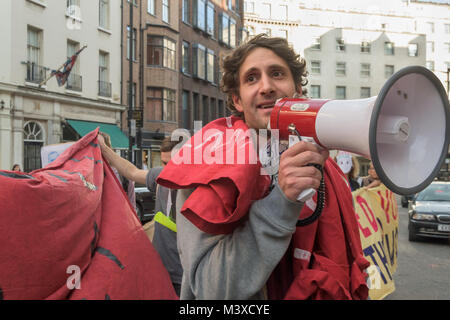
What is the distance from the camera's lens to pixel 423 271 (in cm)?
740

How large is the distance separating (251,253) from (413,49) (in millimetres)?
56916

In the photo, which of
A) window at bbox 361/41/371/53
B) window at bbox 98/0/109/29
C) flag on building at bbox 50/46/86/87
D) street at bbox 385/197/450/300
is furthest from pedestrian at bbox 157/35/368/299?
window at bbox 361/41/371/53

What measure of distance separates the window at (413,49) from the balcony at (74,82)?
42781 millimetres

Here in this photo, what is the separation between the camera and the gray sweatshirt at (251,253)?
125cm

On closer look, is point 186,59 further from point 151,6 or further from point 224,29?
point 224,29

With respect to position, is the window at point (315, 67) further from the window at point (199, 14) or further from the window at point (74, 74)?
the window at point (74, 74)

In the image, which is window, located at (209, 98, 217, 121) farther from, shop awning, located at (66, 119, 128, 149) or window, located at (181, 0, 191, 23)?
shop awning, located at (66, 119, 128, 149)

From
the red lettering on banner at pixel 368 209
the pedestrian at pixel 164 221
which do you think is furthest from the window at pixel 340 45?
the pedestrian at pixel 164 221

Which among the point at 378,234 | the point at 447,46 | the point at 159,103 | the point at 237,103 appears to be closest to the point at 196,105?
the point at 159,103

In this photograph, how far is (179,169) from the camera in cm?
142
